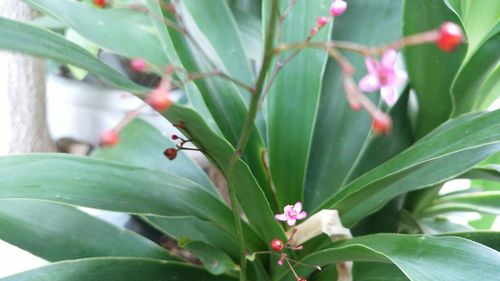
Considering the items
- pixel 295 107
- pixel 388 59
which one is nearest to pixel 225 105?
pixel 295 107

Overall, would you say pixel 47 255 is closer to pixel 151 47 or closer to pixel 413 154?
pixel 151 47

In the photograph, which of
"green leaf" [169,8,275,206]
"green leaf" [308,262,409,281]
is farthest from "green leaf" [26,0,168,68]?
"green leaf" [308,262,409,281]

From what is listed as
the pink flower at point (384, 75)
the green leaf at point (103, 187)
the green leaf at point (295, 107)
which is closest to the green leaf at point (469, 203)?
the green leaf at point (295, 107)

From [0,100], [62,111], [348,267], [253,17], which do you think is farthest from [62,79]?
[348,267]

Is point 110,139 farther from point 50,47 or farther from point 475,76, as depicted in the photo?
point 475,76

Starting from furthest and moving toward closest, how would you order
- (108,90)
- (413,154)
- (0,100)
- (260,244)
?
(108,90), (0,100), (260,244), (413,154)

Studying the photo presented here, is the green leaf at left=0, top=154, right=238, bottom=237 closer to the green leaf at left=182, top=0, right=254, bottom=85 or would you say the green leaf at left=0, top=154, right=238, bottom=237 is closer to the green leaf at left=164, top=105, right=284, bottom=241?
the green leaf at left=164, top=105, right=284, bottom=241

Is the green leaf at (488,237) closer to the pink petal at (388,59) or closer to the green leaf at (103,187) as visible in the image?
the green leaf at (103,187)
